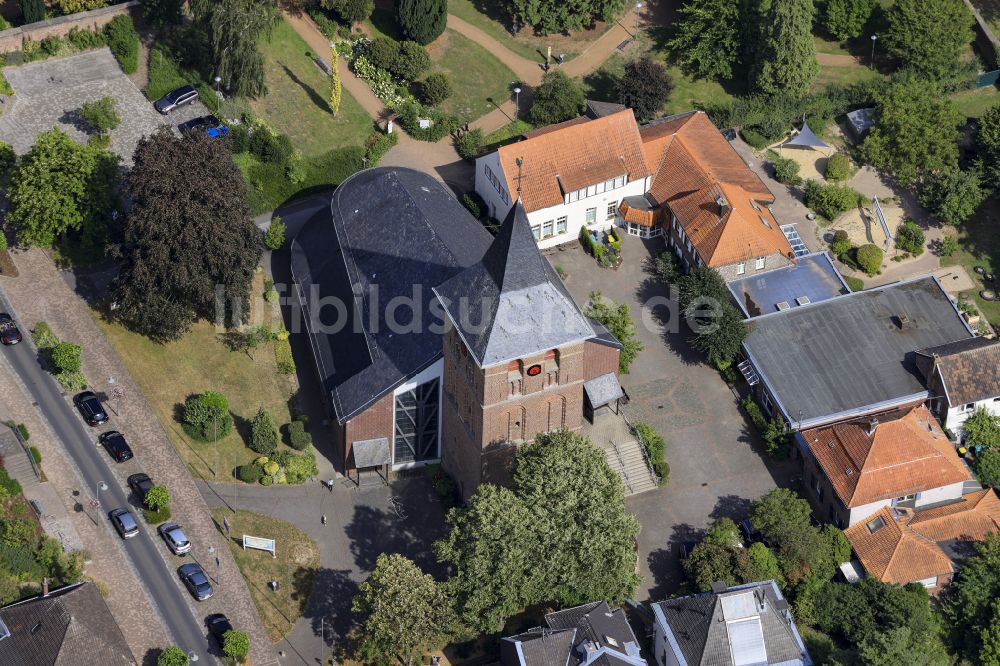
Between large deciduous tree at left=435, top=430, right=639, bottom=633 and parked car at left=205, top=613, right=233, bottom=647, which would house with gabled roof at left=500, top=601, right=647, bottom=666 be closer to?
large deciduous tree at left=435, top=430, right=639, bottom=633

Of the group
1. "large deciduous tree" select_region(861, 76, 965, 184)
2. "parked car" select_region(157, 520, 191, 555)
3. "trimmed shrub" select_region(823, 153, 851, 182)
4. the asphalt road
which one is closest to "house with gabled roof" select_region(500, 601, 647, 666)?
the asphalt road

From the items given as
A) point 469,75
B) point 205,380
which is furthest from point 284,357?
point 469,75

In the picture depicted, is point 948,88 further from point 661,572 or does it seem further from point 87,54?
point 87,54

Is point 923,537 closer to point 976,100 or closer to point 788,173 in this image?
point 788,173

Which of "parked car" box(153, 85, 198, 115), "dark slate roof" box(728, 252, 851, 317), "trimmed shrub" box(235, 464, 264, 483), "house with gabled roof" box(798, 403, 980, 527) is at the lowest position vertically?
"house with gabled roof" box(798, 403, 980, 527)

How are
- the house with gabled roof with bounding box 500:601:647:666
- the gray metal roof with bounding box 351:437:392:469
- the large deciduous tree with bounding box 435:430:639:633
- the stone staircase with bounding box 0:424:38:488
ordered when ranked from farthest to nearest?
the gray metal roof with bounding box 351:437:392:469 → the stone staircase with bounding box 0:424:38:488 → the large deciduous tree with bounding box 435:430:639:633 → the house with gabled roof with bounding box 500:601:647:666

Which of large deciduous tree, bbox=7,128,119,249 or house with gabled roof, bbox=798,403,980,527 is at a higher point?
large deciduous tree, bbox=7,128,119,249

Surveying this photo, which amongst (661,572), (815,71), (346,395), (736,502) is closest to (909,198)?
(815,71)
